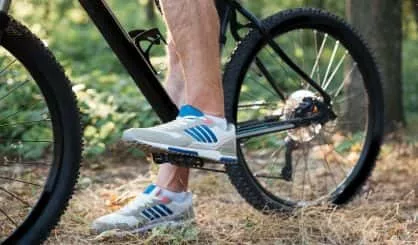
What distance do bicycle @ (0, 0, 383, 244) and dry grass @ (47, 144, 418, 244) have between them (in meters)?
0.13

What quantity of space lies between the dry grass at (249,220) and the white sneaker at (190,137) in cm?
36

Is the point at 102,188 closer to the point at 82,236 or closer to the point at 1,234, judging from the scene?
the point at 82,236

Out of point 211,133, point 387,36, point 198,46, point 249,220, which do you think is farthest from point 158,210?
point 387,36

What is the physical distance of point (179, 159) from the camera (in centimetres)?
262

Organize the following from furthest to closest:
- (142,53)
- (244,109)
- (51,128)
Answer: (244,109), (142,53), (51,128)

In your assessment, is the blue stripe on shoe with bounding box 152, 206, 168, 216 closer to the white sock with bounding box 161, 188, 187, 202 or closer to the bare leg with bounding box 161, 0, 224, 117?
the white sock with bounding box 161, 188, 187, 202

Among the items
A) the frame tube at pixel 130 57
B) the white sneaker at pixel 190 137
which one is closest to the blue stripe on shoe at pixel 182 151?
the white sneaker at pixel 190 137

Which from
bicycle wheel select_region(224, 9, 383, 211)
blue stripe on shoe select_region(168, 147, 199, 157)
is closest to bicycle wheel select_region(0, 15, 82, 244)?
blue stripe on shoe select_region(168, 147, 199, 157)

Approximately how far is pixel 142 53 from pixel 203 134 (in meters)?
0.40

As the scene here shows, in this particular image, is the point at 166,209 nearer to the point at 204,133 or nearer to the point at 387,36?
the point at 204,133

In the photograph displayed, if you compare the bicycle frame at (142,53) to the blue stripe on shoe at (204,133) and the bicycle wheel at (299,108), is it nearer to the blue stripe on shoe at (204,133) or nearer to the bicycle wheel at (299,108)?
the bicycle wheel at (299,108)

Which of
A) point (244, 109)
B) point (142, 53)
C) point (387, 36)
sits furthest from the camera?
point (387, 36)

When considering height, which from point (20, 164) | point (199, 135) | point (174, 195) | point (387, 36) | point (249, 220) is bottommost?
point (249, 220)

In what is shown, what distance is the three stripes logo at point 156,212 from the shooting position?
2.91 meters
